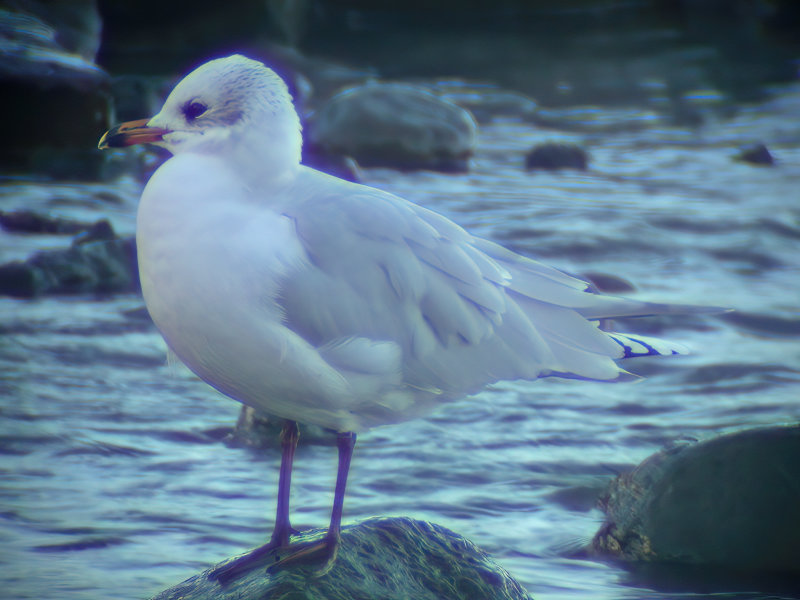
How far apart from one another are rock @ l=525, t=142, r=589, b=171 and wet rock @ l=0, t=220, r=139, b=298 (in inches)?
226

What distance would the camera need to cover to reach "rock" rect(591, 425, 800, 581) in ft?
15.1

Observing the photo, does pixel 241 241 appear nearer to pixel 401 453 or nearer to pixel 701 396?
pixel 401 453

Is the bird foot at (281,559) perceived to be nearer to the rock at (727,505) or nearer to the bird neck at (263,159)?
the bird neck at (263,159)

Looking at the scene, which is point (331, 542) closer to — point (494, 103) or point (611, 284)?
point (611, 284)

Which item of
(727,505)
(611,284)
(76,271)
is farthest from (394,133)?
(727,505)

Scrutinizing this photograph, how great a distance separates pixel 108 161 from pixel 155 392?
5581mm

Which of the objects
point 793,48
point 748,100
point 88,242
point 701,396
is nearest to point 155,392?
point 88,242

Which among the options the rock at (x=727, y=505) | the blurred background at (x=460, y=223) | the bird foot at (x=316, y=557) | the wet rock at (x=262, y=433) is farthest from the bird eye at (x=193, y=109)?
the wet rock at (x=262, y=433)

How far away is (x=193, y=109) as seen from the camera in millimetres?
3418

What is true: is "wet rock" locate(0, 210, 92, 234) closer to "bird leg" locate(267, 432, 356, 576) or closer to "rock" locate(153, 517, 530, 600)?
"rock" locate(153, 517, 530, 600)

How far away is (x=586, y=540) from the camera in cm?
509

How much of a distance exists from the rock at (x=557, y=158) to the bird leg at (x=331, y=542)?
9791 mm

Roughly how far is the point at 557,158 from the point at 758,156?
243 centimetres

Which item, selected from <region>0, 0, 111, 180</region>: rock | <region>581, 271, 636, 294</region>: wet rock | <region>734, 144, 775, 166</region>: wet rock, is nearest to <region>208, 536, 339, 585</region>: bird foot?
<region>581, 271, 636, 294</region>: wet rock
